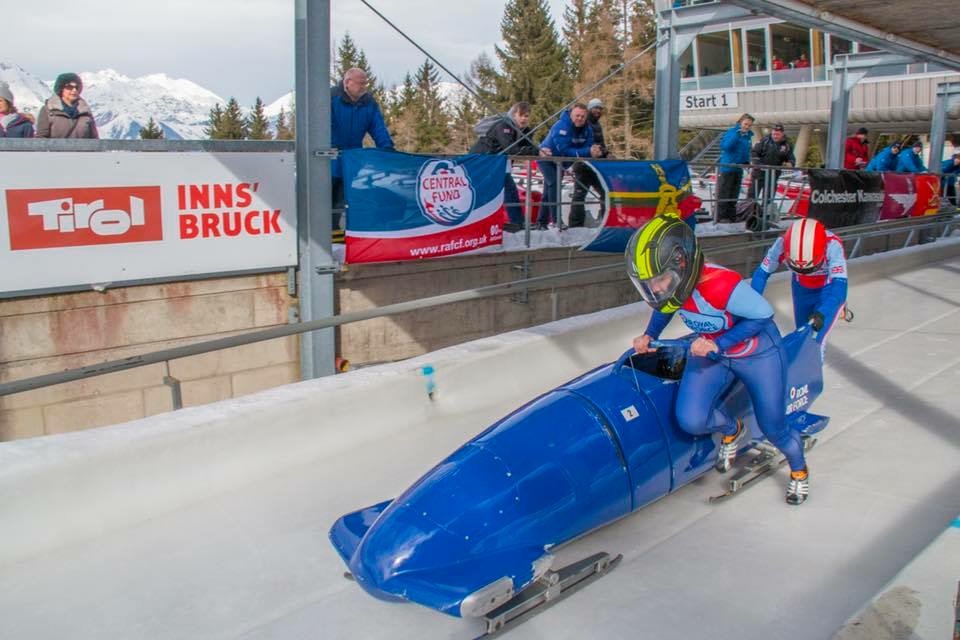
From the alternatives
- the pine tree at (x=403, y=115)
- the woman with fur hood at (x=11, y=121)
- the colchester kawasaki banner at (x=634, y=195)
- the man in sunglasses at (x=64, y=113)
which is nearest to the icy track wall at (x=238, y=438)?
the colchester kawasaki banner at (x=634, y=195)

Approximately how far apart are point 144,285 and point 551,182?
3.35 meters

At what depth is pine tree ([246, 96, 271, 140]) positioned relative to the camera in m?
34.7

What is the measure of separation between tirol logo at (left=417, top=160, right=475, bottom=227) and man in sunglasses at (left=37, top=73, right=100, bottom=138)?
1.81 metres

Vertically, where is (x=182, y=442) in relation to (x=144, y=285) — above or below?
below

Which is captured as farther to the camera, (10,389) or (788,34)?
(788,34)

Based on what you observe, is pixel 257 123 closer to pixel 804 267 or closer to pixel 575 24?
pixel 575 24

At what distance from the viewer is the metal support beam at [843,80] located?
955 centimetres

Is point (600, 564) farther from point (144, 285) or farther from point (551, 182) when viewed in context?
point (551, 182)

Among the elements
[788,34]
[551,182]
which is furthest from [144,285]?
[788,34]

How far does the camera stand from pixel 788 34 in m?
26.6

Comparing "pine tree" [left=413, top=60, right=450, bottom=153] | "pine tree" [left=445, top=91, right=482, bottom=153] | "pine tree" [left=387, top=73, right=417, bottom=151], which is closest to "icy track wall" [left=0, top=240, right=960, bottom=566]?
"pine tree" [left=387, top=73, right=417, bottom=151]

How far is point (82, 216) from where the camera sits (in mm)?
3879

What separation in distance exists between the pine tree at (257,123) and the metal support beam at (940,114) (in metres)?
26.6

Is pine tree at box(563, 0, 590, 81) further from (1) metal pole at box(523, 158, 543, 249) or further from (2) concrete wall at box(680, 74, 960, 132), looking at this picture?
(1) metal pole at box(523, 158, 543, 249)
